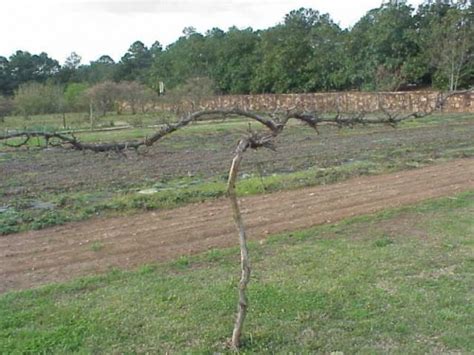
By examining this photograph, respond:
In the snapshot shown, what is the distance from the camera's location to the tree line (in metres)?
35.5

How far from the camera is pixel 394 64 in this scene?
127 feet

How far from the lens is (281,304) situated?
4.83 metres

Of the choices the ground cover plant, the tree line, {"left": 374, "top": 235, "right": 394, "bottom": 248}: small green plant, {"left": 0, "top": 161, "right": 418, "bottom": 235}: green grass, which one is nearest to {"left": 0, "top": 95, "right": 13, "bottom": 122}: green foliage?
the tree line

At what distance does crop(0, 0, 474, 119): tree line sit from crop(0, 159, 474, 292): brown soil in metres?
26.1

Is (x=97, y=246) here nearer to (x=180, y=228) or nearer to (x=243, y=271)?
(x=180, y=228)

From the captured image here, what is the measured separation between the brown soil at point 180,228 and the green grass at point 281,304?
637mm

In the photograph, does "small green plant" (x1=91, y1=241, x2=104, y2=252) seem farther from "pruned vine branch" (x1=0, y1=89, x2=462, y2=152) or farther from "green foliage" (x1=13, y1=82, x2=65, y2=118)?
"green foliage" (x1=13, y1=82, x2=65, y2=118)

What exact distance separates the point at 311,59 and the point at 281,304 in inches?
1690

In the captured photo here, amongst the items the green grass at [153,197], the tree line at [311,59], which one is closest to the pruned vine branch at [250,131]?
the green grass at [153,197]

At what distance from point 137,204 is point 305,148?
9.34 m

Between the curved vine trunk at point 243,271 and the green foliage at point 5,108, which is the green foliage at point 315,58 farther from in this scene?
the curved vine trunk at point 243,271

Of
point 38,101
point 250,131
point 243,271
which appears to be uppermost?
point 38,101

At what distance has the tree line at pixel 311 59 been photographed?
35.5 metres

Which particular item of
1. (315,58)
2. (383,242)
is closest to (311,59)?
(315,58)
